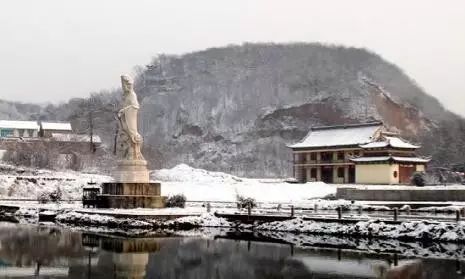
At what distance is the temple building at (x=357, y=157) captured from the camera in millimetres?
60250

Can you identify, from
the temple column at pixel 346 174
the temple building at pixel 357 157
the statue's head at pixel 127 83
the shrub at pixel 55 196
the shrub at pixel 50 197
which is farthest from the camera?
the temple column at pixel 346 174

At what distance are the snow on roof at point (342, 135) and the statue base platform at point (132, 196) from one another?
3974cm

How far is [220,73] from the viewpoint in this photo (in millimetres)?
165125

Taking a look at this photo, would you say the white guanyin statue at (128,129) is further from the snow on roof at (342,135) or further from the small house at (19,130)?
the small house at (19,130)

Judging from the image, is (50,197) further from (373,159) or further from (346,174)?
(346,174)

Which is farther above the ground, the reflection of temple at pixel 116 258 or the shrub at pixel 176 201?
the shrub at pixel 176 201

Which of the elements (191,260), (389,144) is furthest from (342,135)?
(191,260)

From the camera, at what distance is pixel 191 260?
17.8 meters

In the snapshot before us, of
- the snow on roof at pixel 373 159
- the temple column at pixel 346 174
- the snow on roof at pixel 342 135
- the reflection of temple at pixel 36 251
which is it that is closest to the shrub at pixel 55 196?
the reflection of temple at pixel 36 251

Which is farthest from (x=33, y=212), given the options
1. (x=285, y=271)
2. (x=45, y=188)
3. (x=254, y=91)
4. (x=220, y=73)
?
(x=220, y=73)

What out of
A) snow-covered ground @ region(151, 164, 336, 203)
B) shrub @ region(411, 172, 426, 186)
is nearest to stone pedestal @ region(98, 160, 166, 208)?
snow-covered ground @ region(151, 164, 336, 203)

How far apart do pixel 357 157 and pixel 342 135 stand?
332 inches

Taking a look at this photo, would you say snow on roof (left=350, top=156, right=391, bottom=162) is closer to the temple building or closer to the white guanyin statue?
the temple building

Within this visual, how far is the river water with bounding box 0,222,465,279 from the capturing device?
1511cm
